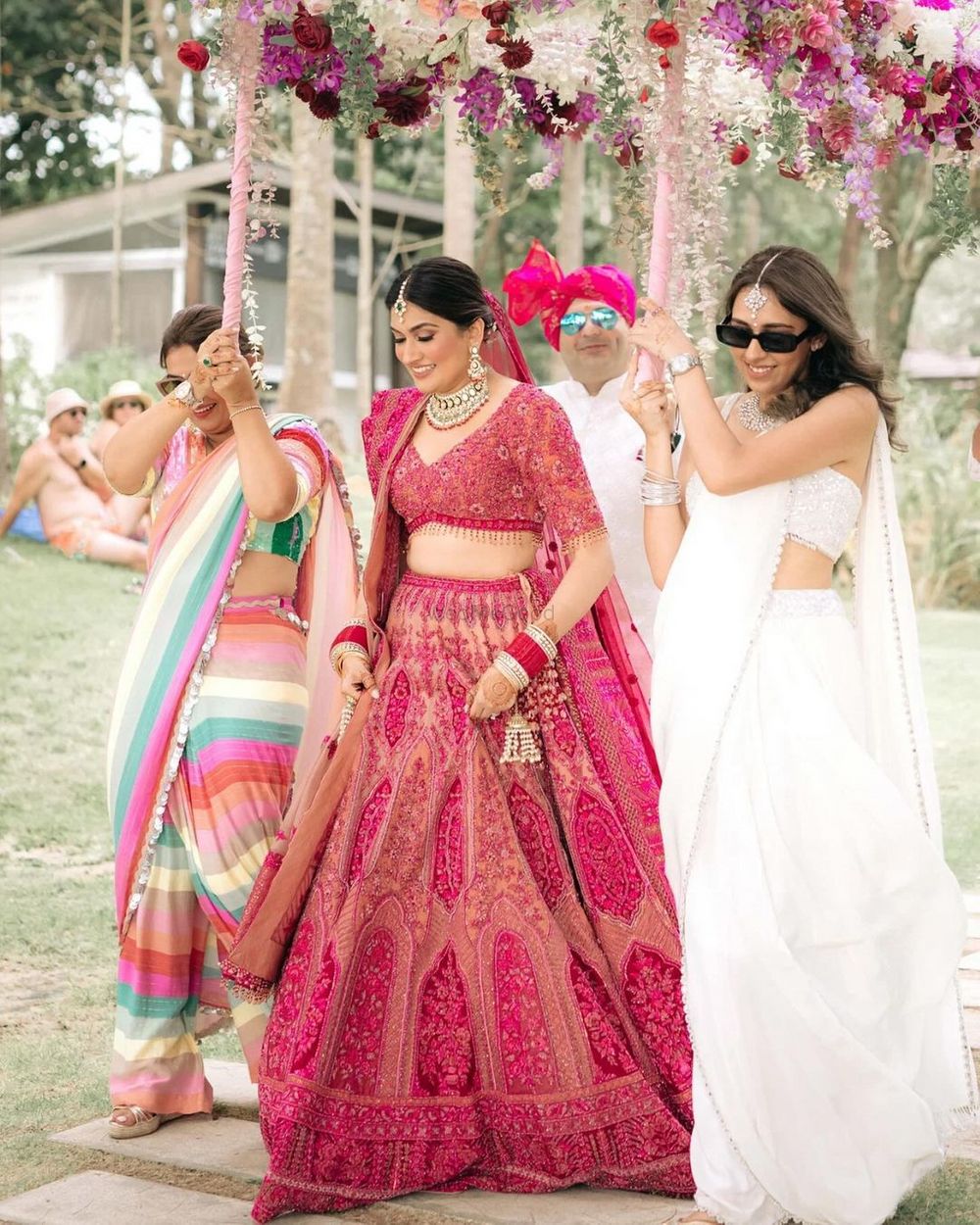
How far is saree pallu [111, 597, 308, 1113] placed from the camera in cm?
411

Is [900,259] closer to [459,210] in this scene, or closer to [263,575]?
[459,210]

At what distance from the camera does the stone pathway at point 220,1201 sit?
349 cm

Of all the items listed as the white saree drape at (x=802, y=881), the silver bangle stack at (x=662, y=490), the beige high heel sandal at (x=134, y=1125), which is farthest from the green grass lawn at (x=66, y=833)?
the silver bangle stack at (x=662, y=490)

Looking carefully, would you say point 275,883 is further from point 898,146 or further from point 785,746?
point 898,146

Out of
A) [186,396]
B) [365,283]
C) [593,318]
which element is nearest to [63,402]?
[365,283]

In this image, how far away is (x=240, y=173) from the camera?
379 cm

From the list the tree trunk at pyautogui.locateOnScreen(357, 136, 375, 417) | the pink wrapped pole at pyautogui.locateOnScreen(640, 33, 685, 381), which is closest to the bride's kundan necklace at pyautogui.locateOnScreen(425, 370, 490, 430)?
the pink wrapped pole at pyautogui.locateOnScreen(640, 33, 685, 381)

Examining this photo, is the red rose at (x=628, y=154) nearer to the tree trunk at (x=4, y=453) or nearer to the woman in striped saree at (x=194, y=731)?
the woman in striped saree at (x=194, y=731)

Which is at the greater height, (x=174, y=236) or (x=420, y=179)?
(x=420, y=179)

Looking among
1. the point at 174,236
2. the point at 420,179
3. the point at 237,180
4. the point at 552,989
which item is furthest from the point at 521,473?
the point at 420,179

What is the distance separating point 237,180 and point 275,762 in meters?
1.43

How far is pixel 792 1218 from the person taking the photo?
3285mm

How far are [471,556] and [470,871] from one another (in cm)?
74

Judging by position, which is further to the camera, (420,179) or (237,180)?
(420,179)
